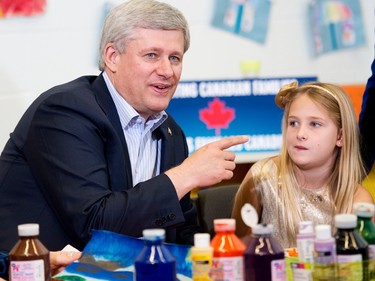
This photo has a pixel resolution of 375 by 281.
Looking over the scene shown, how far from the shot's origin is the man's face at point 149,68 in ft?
7.87

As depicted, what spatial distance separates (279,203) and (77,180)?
870 millimetres

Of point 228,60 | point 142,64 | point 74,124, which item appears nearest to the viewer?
point 74,124

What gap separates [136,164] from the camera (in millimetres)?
2482

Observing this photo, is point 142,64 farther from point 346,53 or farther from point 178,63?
point 346,53

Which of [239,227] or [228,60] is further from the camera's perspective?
[228,60]

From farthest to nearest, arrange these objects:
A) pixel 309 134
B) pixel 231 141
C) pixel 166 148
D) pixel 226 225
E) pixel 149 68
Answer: pixel 309 134 → pixel 166 148 → pixel 149 68 → pixel 231 141 → pixel 226 225

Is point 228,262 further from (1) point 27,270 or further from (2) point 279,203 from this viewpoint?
(2) point 279,203

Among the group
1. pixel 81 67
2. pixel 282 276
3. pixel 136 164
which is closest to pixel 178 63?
pixel 136 164

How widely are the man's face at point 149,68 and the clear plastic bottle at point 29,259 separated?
0.90m

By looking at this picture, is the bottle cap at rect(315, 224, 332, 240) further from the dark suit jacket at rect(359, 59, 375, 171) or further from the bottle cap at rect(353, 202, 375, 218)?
the dark suit jacket at rect(359, 59, 375, 171)

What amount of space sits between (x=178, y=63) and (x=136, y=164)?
0.35 meters

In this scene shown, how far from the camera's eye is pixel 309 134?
2.67 meters

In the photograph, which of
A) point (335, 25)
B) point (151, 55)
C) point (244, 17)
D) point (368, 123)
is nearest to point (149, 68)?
point (151, 55)

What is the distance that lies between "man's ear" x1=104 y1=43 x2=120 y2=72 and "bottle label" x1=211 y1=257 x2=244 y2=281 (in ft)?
3.68
